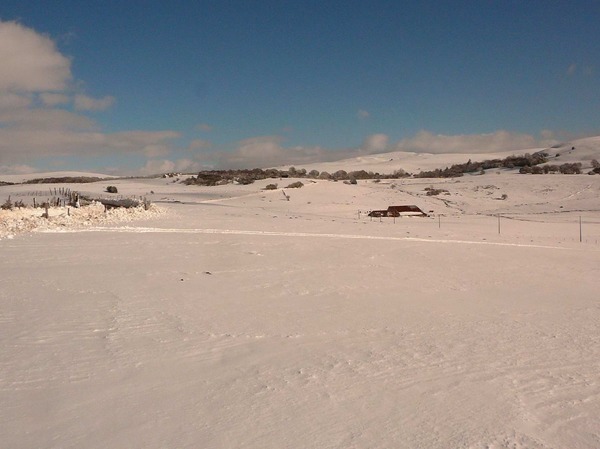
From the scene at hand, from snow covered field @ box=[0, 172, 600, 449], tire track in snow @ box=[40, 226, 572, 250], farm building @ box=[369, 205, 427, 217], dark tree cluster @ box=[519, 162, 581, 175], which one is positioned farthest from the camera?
dark tree cluster @ box=[519, 162, 581, 175]

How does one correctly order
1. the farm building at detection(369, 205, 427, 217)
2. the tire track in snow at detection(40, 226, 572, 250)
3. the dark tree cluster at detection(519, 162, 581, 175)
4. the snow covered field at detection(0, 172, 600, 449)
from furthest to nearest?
the dark tree cluster at detection(519, 162, 581, 175)
the farm building at detection(369, 205, 427, 217)
the tire track in snow at detection(40, 226, 572, 250)
the snow covered field at detection(0, 172, 600, 449)

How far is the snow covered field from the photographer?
325cm

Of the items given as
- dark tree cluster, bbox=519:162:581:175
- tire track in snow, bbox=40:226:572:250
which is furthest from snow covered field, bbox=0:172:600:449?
dark tree cluster, bbox=519:162:581:175

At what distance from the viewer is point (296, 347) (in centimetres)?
476

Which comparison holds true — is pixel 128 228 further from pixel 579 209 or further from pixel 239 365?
pixel 579 209

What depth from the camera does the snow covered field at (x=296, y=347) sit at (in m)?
3.25

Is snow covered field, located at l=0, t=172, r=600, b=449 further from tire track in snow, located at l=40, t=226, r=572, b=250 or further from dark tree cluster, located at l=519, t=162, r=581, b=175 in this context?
dark tree cluster, located at l=519, t=162, r=581, b=175

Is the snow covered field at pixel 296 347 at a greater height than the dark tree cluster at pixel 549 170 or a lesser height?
lesser

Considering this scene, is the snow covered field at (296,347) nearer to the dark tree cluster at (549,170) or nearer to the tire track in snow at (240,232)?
the tire track in snow at (240,232)

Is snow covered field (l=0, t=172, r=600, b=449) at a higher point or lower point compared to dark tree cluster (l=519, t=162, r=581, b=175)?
lower

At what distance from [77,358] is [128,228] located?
10.9m

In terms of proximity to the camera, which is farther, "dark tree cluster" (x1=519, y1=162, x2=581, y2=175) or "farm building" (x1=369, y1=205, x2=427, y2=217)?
"dark tree cluster" (x1=519, y1=162, x2=581, y2=175)

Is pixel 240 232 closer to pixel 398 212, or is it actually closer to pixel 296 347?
pixel 296 347

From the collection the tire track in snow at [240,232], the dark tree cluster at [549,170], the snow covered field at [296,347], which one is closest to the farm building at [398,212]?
the tire track in snow at [240,232]
